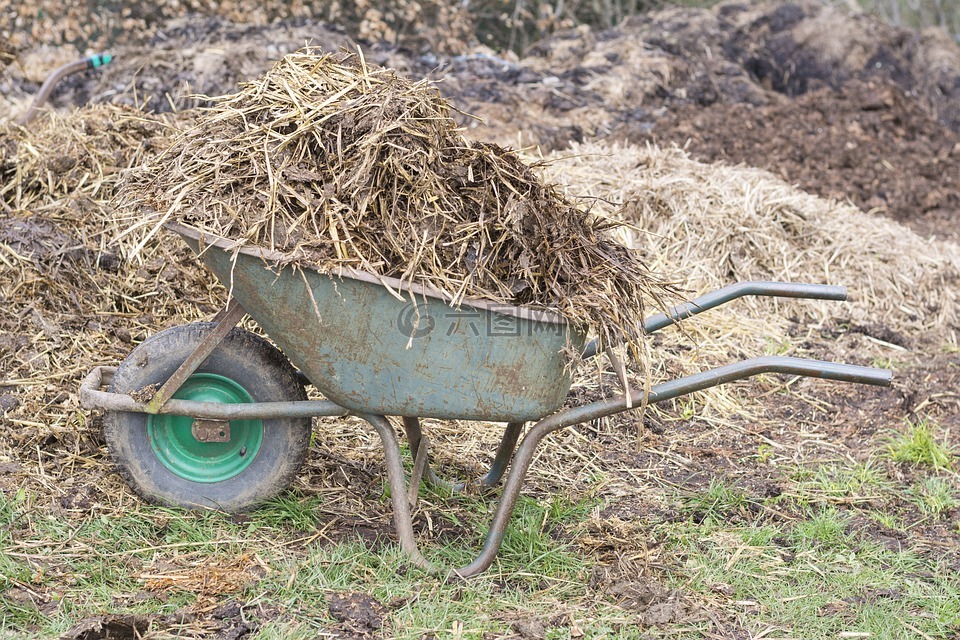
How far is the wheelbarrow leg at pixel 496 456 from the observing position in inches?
117

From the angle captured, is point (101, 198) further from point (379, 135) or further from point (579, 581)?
point (579, 581)

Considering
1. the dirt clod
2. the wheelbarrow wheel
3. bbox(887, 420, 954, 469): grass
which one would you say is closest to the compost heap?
the wheelbarrow wheel

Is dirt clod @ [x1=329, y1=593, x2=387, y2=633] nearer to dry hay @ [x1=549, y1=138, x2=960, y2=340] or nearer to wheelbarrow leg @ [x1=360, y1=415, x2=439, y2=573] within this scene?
wheelbarrow leg @ [x1=360, y1=415, x2=439, y2=573]

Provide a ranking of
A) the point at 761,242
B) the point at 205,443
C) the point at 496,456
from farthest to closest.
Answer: the point at 761,242
the point at 496,456
the point at 205,443

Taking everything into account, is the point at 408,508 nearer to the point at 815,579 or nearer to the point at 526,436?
the point at 526,436

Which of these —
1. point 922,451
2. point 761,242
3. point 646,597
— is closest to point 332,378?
point 646,597

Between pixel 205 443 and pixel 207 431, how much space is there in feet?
0.34

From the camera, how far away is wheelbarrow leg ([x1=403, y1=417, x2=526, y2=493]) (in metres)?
2.98

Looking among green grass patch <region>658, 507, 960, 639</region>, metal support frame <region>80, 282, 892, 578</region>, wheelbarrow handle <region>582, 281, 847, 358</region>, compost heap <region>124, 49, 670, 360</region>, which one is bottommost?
A: green grass patch <region>658, 507, 960, 639</region>

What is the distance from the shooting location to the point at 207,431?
9.55ft

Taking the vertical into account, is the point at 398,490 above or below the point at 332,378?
below

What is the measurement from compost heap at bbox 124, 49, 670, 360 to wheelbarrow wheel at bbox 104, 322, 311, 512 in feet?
1.49

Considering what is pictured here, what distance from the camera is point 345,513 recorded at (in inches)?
120

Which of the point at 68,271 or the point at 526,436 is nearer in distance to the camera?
the point at 526,436
